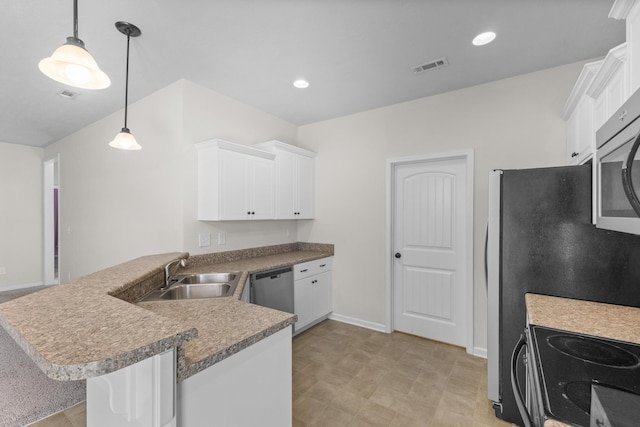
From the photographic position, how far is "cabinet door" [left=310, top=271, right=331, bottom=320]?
355cm

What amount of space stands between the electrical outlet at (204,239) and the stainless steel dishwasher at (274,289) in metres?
0.72

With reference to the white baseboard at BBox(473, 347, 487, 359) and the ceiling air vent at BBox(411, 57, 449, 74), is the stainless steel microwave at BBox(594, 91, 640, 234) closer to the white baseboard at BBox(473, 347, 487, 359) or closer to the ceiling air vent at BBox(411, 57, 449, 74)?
the ceiling air vent at BBox(411, 57, 449, 74)

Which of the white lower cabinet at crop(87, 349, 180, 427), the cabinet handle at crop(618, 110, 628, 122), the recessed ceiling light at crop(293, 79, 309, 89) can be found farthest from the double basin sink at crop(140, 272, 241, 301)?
the cabinet handle at crop(618, 110, 628, 122)

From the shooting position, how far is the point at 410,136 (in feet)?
10.9

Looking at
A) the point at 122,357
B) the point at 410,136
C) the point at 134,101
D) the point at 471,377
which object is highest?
the point at 134,101

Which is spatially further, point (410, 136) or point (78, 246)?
point (78, 246)

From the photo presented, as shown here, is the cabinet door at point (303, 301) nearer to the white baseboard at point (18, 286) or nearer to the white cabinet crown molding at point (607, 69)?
the white cabinet crown molding at point (607, 69)

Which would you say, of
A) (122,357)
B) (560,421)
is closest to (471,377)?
(560,421)

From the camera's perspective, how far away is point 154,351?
76 cm

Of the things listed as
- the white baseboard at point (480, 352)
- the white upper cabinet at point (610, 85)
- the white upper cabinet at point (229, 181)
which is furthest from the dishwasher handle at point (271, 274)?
the white upper cabinet at point (610, 85)

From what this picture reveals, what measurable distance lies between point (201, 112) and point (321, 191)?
1.80 metres

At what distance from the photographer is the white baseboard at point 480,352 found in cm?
283

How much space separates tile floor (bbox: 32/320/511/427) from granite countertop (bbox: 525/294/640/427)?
964 millimetres

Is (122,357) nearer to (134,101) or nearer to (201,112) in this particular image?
(201,112)
